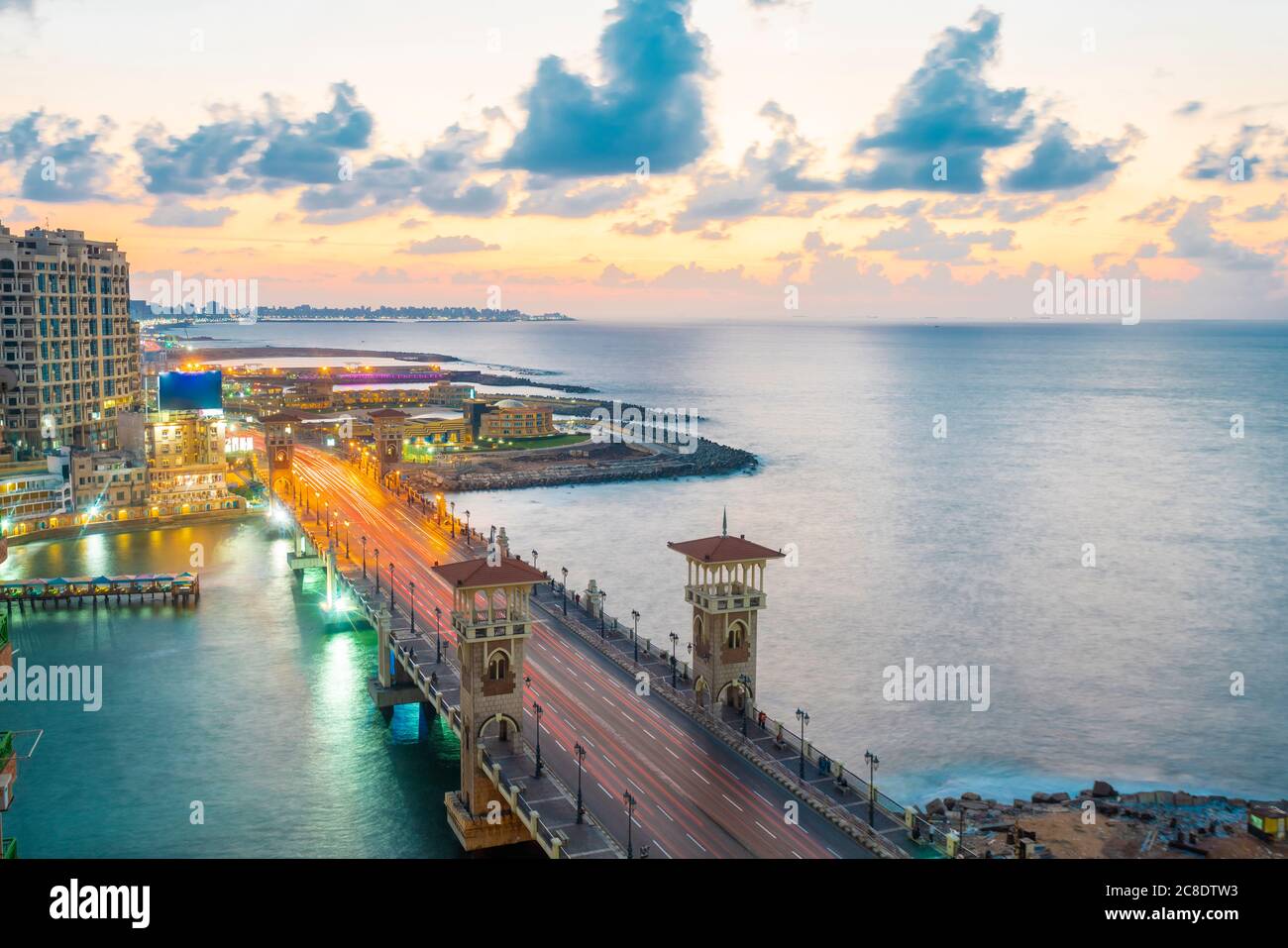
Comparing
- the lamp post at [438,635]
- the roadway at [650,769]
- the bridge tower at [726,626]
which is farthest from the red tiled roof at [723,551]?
the lamp post at [438,635]

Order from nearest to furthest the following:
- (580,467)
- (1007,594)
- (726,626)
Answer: (726,626) < (1007,594) < (580,467)

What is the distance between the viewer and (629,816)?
42.2 metres

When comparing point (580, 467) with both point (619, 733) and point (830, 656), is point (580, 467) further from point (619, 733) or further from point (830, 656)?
point (619, 733)

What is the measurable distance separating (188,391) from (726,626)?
328 feet

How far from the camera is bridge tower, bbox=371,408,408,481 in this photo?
126 m

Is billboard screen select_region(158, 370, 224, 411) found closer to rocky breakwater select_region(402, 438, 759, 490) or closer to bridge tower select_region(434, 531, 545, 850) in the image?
rocky breakwater select_region(402, 438, 759, 490)

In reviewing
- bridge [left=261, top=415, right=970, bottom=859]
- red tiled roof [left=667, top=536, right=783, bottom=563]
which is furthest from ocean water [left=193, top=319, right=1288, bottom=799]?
red tiled roof [left=667, top=536, right=783, bottom=563]

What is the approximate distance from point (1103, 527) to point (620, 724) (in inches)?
3251

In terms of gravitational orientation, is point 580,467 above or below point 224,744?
above

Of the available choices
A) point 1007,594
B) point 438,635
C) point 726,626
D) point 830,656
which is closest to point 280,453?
point 438,635

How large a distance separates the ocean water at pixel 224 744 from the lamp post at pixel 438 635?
440 centimetres

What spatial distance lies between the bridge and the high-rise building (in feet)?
252

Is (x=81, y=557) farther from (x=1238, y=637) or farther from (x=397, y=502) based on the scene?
(x=1238, y=637)

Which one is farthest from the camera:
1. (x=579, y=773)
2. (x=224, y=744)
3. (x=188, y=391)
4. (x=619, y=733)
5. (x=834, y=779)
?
(x=188, y=391)
